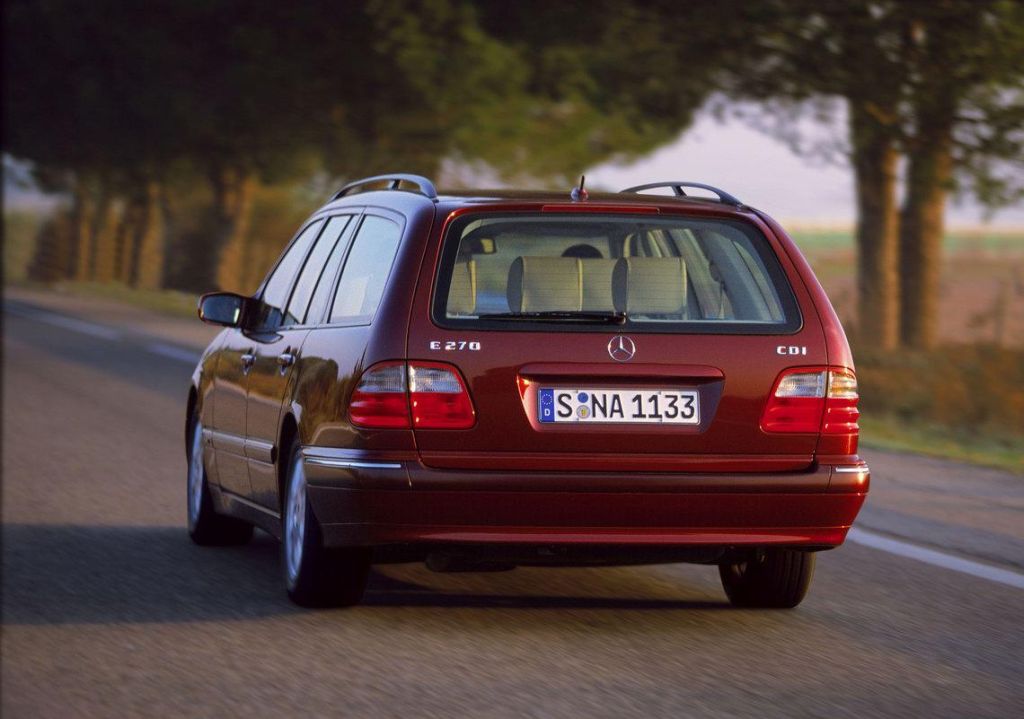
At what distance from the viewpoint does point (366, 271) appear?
7734mm

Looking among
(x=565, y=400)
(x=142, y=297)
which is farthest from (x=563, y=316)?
(x=142, y=297)

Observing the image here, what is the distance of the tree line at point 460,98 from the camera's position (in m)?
22.3

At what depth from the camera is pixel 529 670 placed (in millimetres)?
6582

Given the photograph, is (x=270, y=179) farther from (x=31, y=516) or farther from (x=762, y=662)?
(x=762, y=662)

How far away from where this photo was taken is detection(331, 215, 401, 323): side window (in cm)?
746

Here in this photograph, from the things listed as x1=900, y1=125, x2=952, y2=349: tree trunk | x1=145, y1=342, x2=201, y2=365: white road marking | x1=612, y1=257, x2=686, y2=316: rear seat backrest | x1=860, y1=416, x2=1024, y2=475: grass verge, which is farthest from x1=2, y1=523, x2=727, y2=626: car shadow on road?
x1=900, y1=125, x2=952, y2=349: tree trunk

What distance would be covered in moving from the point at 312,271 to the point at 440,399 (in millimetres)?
1756

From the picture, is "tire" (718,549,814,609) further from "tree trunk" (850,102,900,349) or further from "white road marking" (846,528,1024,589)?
"tree trunk" (850,102,900,349)

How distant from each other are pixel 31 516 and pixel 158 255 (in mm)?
57438

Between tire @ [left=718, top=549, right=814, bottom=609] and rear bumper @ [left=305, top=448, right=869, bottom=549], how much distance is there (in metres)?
0.65

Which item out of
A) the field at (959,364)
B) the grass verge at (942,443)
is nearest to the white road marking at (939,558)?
the grass verge at (942,443)

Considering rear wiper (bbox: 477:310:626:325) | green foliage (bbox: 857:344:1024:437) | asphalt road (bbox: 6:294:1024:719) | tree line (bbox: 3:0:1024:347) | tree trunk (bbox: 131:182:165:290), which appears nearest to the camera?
asphalt road (bbox: 6:294:1024:719)

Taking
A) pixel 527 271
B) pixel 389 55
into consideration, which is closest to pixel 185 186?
pixel 389 55

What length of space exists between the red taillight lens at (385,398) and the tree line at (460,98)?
1418 centimetres
